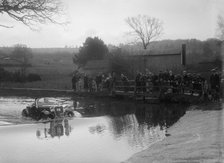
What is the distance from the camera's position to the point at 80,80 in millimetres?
44781

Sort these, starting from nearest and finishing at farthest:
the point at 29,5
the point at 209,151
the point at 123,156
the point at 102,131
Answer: the point at 209,151, the point at 123,156, the point at 102,131, the point at 29,5

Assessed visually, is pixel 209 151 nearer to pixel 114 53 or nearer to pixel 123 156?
pixel 123 156

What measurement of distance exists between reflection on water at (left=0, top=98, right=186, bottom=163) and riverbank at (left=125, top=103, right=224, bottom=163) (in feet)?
2.69

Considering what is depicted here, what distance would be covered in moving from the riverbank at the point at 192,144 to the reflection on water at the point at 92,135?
2.69 ft

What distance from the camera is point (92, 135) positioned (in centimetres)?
2023

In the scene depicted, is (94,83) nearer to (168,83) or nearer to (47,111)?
(168,83)

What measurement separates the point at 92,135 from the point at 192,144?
20.1 ft

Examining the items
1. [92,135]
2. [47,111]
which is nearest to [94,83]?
[47,111]

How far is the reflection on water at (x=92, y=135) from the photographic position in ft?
50.9

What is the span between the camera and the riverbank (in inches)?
502

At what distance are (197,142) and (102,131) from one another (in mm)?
6996

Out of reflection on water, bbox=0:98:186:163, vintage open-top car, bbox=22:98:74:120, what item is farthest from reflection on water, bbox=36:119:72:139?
vintage open-top car, bbox=22:98:74:120

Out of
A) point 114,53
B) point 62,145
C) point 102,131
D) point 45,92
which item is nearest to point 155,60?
point 114,53

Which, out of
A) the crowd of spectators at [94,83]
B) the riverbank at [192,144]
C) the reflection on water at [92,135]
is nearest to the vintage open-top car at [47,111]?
the reflection on water at [92,135]
